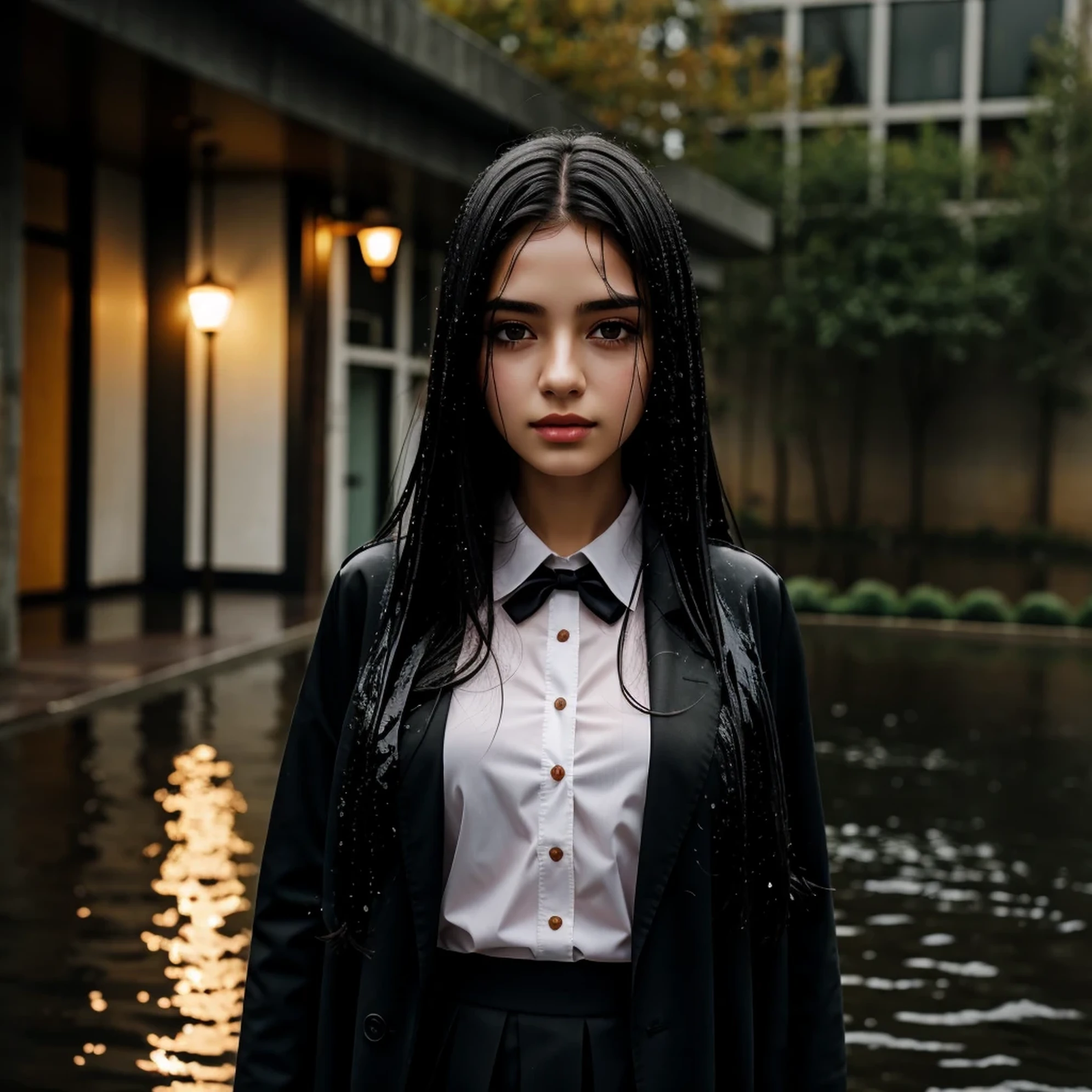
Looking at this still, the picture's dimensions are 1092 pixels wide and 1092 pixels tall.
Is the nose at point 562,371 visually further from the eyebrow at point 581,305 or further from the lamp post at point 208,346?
the lamp post at point 208,346

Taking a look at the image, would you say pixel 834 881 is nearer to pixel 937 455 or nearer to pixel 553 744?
pixel 553 744

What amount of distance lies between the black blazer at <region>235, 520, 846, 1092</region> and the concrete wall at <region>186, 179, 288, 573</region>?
605 inches

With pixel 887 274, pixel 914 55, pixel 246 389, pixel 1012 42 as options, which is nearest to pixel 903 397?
pixel 887 274

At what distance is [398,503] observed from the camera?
6.91 ft

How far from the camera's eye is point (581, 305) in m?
1.92

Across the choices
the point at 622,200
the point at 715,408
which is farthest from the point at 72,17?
the point at 715,408

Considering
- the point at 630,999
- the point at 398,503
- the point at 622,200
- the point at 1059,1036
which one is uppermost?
the point at 622,200

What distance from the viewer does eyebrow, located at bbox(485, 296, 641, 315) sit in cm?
192

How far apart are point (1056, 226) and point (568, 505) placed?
3322 centimetres

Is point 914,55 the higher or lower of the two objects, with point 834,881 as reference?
higher

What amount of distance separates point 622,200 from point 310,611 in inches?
547

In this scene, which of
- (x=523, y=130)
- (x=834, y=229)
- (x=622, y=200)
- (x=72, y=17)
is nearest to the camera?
(x=622, y=200)

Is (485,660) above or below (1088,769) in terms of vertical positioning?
above

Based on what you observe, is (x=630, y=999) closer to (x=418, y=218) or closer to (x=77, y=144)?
(x=77, y=144)
